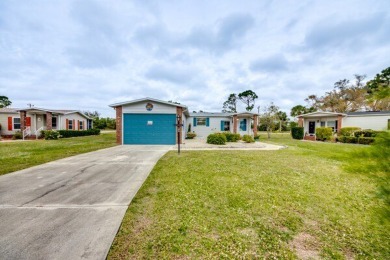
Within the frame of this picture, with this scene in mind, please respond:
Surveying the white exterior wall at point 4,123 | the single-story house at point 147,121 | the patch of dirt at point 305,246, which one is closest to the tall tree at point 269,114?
the single-story house at point 147,121

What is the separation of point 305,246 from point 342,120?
2300 centimetres

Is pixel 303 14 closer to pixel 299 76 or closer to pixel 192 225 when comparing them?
pixel 192 225

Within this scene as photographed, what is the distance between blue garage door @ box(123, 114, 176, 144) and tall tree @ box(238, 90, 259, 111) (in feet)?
132

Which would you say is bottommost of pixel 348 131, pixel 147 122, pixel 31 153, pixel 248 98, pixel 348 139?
pixel 31 153

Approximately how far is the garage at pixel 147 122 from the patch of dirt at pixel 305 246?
11660mm

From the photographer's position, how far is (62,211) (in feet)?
10.3

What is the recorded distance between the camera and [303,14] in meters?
10.6

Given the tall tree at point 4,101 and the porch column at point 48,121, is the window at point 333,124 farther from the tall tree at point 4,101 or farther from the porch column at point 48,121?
the tall tree at point 4,101

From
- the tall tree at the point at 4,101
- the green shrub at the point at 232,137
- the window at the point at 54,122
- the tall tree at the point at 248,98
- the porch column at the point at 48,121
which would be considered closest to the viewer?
the green shrub at the point at 232,137

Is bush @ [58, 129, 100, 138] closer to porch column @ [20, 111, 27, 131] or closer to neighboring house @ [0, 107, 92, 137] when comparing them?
neighboring house @ [0, 107, 92, 137]

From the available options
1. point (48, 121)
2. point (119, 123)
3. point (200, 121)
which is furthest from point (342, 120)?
point (48, 121)

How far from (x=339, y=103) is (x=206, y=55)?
2586 cm

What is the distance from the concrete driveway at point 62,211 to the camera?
2215 mm

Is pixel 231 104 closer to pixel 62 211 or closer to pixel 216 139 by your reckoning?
pixel 216 139
